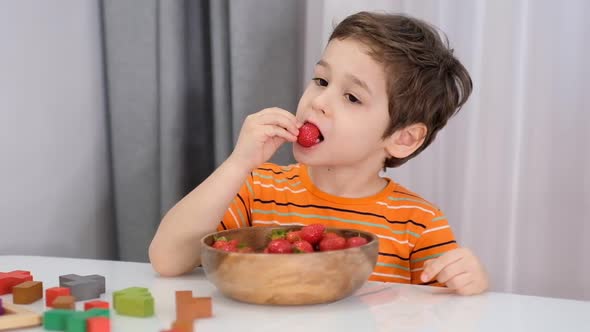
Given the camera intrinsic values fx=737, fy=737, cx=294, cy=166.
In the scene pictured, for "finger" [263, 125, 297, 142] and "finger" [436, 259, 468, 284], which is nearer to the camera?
"finger" [436, 259, 468, 284]

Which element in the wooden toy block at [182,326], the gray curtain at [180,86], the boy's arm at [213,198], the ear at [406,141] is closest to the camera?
the wooden toy block at [182,326]

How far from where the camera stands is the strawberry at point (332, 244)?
991 millimetres

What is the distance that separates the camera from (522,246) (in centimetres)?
148

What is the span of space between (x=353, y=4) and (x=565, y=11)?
1.41ft

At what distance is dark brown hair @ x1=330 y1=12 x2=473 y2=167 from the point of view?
4.23 feet

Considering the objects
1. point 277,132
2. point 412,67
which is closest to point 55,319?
point 277,132

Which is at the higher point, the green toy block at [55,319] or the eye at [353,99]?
the eye at [353,99]

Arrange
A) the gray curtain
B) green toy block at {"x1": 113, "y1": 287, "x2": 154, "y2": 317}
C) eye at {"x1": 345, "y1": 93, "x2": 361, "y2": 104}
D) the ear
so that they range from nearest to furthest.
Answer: green toy block at {"x1": 113, "y1": 287, "x2": 154, "y2": 317}
eye at {"x1": 345, "y1": 93, "x2": 361, "y2": 104}
the ear
the gray curtain

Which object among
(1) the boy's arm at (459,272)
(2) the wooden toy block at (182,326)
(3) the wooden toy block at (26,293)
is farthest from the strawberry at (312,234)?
(3) the wooden toy block at (26,293)

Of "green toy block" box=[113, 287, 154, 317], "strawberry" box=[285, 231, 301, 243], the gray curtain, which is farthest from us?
the gray curtain

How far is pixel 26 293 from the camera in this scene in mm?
984

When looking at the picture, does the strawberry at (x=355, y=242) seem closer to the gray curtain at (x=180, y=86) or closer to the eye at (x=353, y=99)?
the eye at (x=353, y=99)

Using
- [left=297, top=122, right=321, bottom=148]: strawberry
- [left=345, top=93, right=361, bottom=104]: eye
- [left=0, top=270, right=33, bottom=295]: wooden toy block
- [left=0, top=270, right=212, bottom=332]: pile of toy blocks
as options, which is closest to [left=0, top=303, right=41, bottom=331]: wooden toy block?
[left=0, top=270, right=212, bottom=332]: pile of toy blocks

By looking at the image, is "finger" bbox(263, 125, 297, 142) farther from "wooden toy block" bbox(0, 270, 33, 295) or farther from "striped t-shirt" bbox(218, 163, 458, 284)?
"wooden toy block" bbox(0, 270, 33, 295)
